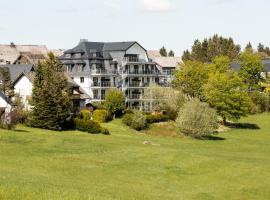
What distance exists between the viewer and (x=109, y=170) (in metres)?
40.1

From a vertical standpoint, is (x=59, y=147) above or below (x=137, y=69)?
below

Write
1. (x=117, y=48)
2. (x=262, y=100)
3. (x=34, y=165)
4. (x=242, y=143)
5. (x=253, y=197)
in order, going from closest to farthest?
(x=253, y=197), (x=34, y=165), (x=242, y=143), (x=117, y=48), (x=262, y=100)

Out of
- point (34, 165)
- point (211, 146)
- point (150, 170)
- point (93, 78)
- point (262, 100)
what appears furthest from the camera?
point (262, 100)

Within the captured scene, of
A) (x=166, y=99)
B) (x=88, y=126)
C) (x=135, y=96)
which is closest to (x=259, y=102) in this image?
(x=135, y=96)

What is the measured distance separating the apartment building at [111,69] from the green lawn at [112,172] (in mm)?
36044

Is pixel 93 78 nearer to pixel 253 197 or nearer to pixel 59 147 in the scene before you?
pixel 59 147

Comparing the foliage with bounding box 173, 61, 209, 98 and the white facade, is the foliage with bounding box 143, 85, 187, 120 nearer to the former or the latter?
the foliage with bounding box 173, 61, 209, 98

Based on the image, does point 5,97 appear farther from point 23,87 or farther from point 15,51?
point 15,51

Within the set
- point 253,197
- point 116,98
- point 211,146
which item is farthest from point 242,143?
point 253,197

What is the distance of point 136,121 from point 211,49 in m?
95.7

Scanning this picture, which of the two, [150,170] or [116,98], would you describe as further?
[116,98]

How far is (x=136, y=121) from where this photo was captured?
75.2m

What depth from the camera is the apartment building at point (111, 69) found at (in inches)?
3639

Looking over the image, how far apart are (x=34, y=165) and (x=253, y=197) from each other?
1608 centimetres
